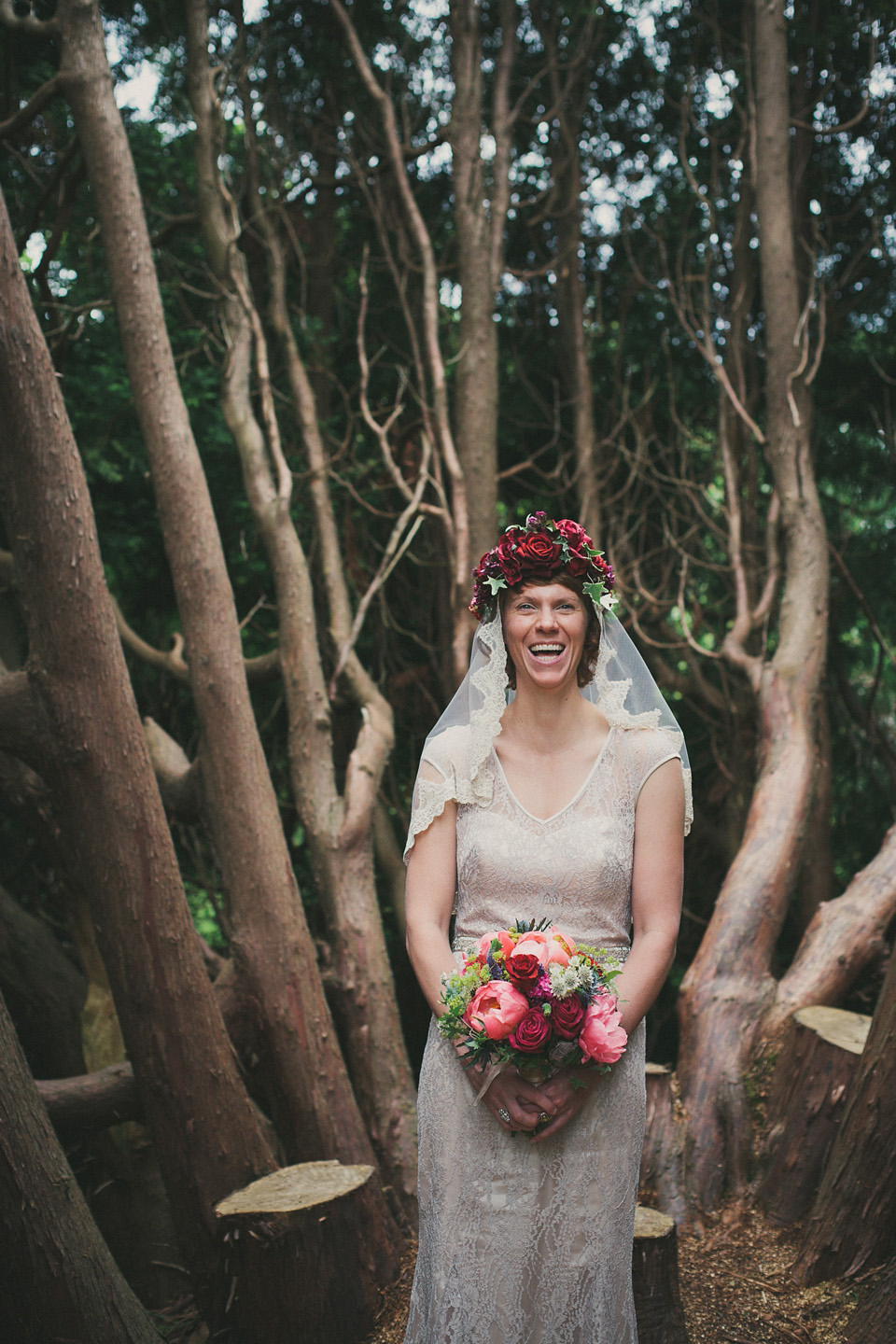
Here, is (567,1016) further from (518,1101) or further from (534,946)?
(518,1101)

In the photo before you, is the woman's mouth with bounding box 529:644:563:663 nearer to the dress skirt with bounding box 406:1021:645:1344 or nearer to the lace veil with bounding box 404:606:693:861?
the lace veil with bounding box 404:606:693:861

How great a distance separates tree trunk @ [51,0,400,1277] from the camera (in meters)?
3.93

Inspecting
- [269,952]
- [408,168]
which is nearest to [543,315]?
[408,168]

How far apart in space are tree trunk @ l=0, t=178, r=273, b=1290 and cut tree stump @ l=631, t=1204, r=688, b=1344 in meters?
1.33

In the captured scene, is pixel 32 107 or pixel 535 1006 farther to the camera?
pixel 32 107

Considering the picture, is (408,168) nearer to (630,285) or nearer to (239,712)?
(630,285)

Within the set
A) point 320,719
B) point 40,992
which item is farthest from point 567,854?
point 40,992

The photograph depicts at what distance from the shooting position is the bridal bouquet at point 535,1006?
6.77 ft

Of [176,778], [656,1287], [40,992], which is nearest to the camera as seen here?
[656,1287]

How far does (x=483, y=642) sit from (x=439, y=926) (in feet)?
2.39

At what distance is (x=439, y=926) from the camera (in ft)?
7.97

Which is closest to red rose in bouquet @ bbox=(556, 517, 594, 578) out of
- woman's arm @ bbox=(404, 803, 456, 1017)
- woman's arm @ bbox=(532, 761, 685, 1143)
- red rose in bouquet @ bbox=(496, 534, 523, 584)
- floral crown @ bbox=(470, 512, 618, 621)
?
floral crown @ bbox=(470, 512, 618, 621)

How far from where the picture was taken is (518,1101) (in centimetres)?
221

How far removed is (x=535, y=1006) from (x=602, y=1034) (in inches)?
6.2
